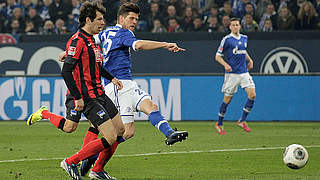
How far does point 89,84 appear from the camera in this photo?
761cm

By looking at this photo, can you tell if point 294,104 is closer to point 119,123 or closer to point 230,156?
point 230,156

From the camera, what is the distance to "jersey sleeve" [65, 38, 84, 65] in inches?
291

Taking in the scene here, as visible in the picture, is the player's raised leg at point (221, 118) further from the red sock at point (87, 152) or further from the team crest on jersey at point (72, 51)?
the team crest on jersey at point (72, 51)

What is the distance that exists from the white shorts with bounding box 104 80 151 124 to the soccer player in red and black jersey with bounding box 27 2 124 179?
90 centimetres

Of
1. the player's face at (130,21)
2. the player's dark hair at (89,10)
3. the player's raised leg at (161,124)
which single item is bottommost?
the player's raised leg at (161,124)

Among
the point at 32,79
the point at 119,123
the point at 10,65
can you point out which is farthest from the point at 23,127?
the point at 119,123

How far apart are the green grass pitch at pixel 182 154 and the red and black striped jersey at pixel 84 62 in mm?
1219

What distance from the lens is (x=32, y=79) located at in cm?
1781

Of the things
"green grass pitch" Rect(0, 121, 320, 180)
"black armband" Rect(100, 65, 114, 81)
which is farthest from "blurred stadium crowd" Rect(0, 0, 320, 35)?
"black armband" Rect(100, 65, 114, 81)

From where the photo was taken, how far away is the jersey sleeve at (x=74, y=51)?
739 cm

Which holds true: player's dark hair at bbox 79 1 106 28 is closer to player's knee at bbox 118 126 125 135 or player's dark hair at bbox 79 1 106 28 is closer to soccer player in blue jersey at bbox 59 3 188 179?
soccer player in blue jersey at bbox 59 3 188 179

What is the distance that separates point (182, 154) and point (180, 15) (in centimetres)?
997

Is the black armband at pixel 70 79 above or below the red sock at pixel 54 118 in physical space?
above

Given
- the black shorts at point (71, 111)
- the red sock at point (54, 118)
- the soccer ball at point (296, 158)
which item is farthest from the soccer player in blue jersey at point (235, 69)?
the black shorts at point (71, 111)
